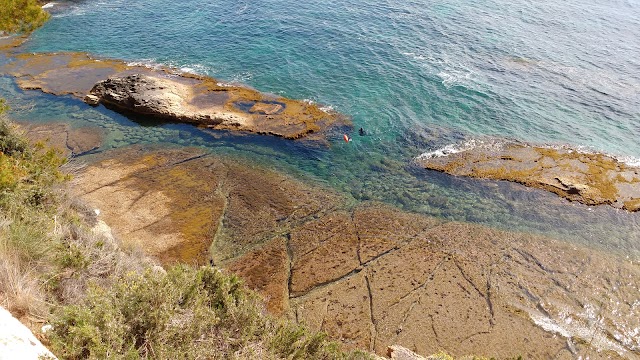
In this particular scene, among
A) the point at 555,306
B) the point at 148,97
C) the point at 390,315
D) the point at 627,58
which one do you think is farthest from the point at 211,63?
the point at 627,58

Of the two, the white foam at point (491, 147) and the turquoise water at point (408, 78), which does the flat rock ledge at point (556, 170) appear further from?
the turquoise water at point (408, 78)

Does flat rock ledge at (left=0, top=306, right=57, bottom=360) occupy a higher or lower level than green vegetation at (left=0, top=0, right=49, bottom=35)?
lower

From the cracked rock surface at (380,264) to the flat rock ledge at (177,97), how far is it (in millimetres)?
5651

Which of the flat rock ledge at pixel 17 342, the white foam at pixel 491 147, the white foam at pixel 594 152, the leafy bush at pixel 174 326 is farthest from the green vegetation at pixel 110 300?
the white foam at pixel 594 152

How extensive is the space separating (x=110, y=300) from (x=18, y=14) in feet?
71.2

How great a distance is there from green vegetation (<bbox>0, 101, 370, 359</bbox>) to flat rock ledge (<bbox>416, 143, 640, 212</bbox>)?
1635cm

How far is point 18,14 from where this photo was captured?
21.4 meters

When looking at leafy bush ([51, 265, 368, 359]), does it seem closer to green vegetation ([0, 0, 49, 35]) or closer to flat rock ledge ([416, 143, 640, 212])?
flat rock ledge ([416, 143, 640, 212])

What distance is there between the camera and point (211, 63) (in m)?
34.0

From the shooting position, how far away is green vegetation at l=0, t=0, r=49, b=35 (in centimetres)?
2072

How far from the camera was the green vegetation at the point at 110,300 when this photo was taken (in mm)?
7168

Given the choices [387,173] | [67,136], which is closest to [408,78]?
[387,173]

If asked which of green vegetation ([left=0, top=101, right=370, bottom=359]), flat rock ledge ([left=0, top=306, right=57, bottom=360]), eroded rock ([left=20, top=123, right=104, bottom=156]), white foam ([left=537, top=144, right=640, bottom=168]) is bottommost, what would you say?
eroded rock ([left=20, top=123, right=104, bottom=156])

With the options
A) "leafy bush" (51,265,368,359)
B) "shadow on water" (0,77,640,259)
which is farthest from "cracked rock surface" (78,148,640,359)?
"leafy bush" (51,265,368,359)
